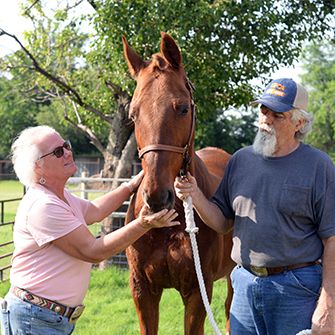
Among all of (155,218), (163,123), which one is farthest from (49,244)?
(163,123)

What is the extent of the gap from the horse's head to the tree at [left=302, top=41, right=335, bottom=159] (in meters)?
39.4

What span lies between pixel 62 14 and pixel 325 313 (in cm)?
696

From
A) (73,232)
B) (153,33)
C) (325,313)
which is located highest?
(153,33)

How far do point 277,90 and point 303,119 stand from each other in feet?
0.62

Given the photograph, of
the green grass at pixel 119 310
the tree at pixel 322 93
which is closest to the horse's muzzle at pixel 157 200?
the green grass at pixel 119 310

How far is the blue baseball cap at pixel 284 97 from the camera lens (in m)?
2.49

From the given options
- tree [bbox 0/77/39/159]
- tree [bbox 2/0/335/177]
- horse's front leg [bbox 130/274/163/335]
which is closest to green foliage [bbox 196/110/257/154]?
tree [bbox 0/77/39/159]

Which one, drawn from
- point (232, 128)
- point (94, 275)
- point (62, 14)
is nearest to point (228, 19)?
point (62, 14)

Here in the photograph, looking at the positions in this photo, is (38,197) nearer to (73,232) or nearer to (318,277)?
(73,232)

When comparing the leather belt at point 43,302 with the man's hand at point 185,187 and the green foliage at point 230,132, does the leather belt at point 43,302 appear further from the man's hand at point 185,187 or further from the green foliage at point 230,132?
the green foliage at point 230,132

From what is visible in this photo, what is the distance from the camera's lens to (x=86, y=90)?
28.9 feet

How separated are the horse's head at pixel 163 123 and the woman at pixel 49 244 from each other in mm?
142

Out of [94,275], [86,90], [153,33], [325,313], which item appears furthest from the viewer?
[86,90]

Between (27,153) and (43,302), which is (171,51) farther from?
(43,302)
